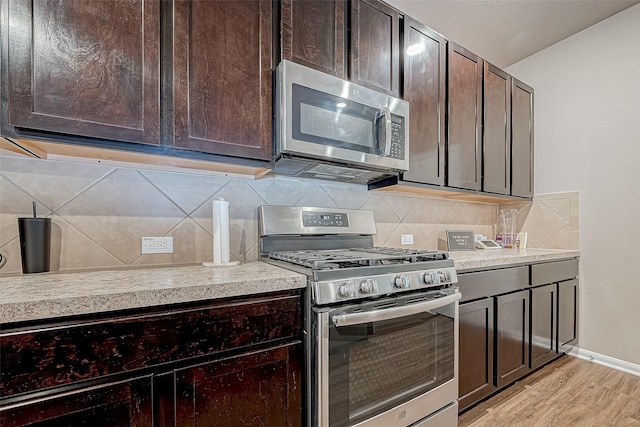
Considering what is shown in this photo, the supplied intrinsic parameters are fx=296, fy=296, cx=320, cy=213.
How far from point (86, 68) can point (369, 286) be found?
4.31ft

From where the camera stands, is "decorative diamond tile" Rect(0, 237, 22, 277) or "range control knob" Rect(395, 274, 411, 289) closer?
"decorative diamond tile" Rect(0, 237, 22, 277)

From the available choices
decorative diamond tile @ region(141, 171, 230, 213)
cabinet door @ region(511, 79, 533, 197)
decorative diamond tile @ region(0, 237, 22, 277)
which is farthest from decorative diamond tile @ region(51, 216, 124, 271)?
cabinet door @ region(511, 79, 533, 197)

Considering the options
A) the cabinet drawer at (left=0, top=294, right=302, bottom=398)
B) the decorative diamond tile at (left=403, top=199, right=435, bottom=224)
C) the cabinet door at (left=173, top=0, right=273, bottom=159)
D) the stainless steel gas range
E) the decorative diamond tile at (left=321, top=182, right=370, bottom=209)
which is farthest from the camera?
the decorative diamond tile at (left=403, top=199, right=435, bottom=224)

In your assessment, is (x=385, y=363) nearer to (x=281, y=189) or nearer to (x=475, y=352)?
(x=475, y=352)

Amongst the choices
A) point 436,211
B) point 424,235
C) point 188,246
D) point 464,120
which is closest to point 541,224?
point 436,211

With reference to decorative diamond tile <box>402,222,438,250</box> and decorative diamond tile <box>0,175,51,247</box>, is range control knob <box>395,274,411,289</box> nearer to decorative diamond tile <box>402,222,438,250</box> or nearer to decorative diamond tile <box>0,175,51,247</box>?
decorative diamond tile <box>402,222,438,250</box>

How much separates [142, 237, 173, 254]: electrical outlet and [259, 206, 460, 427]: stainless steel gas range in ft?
1.49

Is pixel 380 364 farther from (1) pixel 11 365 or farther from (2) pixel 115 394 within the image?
(1) pixel 11 365

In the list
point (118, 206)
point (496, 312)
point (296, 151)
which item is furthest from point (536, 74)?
point (118, 206)

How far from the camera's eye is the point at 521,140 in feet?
8.87

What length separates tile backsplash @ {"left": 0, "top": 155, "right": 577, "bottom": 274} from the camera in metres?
1.19

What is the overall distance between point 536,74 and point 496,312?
7.93ft

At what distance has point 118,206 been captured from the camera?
4.40ft

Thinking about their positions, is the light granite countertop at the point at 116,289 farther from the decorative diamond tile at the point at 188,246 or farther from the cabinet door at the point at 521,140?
the cabinet door at the point at 521,140
